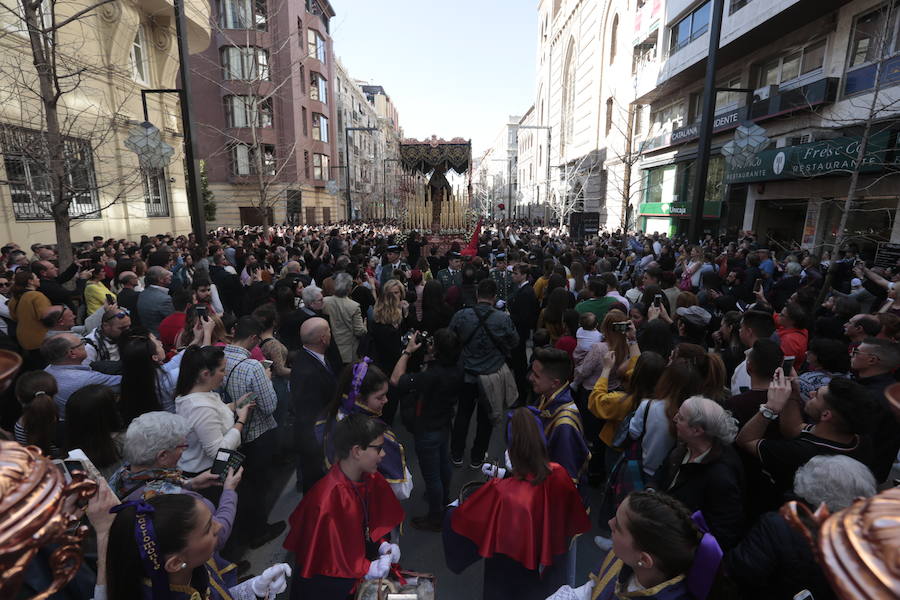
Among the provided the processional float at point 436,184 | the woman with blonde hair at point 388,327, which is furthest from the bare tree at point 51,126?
the processional float at point 436,184

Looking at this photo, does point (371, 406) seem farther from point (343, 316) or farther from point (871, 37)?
point (871, 37)

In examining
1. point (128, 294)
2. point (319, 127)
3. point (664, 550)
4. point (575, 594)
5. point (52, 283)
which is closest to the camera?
point (664, 550)

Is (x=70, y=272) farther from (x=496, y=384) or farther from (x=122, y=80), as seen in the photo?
(x=122, y=80)

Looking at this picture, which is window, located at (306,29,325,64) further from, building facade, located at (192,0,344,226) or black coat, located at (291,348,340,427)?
black coat, located at (291,348,340,427)

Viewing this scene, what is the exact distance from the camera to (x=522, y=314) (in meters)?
7.13

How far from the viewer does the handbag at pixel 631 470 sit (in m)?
3.11

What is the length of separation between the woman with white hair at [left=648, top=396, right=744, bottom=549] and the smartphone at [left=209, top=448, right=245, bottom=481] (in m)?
2.43

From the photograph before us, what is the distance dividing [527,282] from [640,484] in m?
4.46

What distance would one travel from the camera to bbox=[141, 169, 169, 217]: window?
16.6 meters

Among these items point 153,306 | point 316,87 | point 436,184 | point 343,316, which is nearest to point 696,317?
point 343,316

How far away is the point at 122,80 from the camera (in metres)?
14.5

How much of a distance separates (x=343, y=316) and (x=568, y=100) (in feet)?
167

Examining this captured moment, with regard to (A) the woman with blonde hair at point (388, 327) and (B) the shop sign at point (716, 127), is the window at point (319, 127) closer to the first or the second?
(B) the shop sign at point (716, 127)

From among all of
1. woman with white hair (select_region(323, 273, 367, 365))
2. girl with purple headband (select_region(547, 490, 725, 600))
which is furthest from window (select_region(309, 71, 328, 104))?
girl with purple headband (select_region(547, 490, 725, 600))
